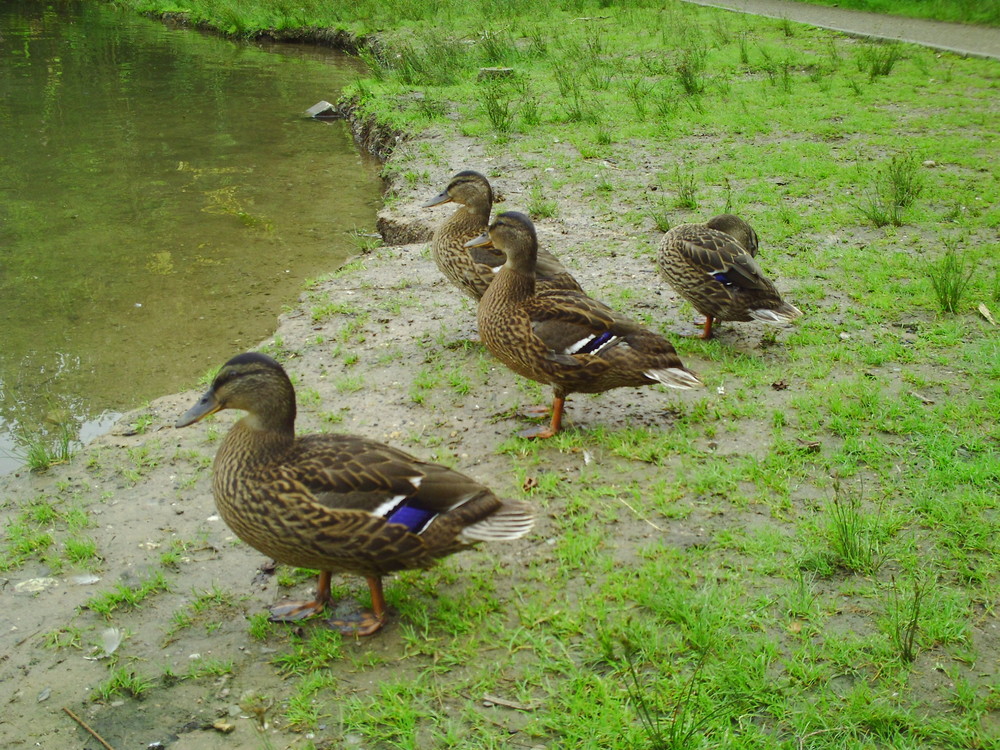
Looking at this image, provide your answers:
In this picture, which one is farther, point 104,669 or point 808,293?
point 808,293

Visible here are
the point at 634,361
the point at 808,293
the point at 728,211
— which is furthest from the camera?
the point at 728,211

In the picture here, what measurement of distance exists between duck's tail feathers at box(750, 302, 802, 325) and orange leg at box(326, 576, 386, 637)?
3.35 meters

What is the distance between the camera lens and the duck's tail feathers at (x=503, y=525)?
3.49m

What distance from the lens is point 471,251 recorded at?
6.03 metres

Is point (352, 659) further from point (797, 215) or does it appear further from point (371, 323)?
point (797, 215)

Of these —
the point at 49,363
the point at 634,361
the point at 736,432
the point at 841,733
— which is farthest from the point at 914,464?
the point at 49,363

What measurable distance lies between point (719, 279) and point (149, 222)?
6.71m

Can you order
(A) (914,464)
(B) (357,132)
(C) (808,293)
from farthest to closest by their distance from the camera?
1. (B) (357,132)
2. (C) (808,293)
3. (A) (914,464)

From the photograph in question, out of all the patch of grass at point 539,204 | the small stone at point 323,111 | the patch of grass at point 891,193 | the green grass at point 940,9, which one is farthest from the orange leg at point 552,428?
the green grass at point 940,9

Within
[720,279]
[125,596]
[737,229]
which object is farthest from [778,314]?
[125,596]

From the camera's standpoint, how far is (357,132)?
12812mm

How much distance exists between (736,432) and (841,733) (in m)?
2.10

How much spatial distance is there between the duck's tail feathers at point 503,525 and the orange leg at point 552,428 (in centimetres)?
118

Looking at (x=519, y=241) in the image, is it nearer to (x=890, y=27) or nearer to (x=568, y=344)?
(x=568, y=344)
